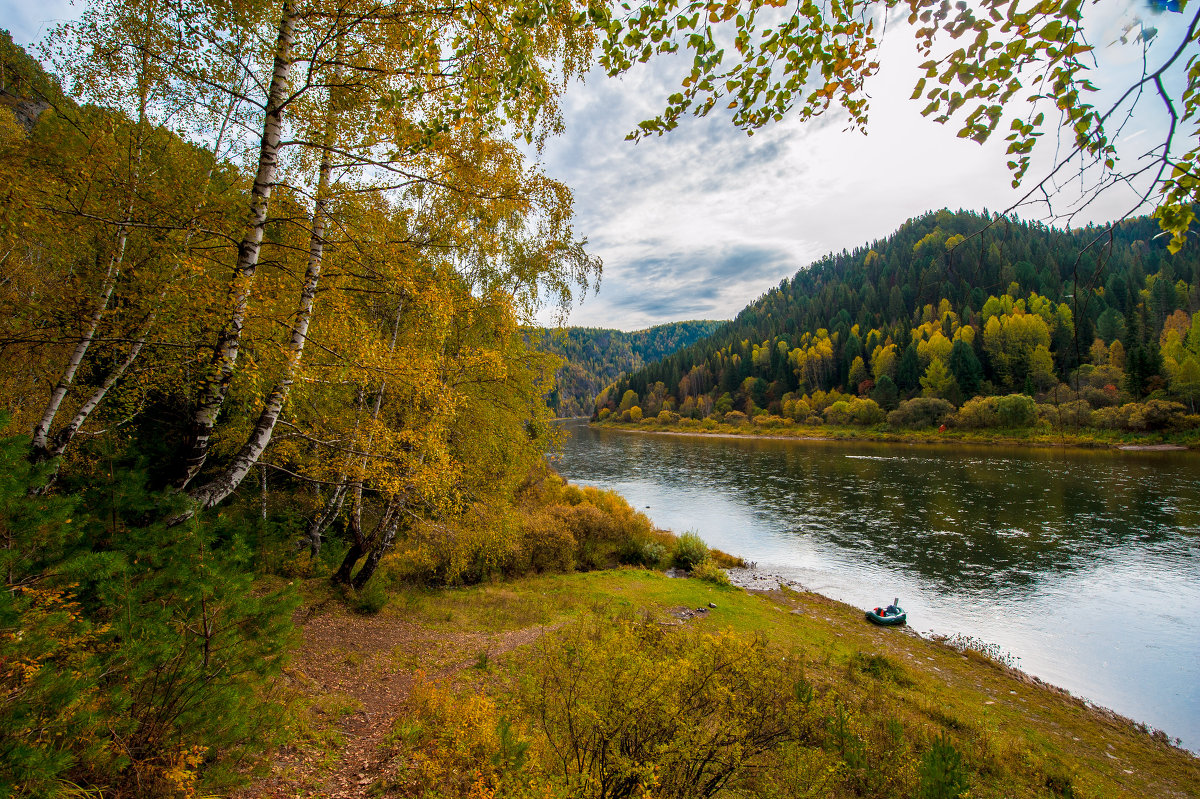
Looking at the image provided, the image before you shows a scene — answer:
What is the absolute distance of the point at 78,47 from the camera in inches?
194

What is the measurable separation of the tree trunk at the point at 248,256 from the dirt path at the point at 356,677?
8.31ft

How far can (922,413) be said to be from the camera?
65.0 meters

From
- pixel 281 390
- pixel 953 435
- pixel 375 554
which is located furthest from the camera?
pixel 953 435

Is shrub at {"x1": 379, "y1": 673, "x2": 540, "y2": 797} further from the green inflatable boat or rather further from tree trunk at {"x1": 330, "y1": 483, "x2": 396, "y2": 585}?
the green inflatable boat

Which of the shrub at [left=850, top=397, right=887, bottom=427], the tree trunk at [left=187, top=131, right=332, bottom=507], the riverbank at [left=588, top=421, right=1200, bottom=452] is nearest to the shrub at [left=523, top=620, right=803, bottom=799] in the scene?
the tree trunk at [left=187, top=131, right=332, bottom=507]

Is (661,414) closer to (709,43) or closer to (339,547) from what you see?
(339,547)

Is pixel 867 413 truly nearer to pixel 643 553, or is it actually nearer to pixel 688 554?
pixel 688 554

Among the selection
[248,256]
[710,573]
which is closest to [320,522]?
[248,256]

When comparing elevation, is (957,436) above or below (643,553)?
above

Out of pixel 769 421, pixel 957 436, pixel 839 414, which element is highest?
pixel 839 414

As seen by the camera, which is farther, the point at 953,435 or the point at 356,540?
the point at 953,435

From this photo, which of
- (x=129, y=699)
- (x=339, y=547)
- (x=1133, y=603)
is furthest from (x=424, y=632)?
(x=1133, y=603)

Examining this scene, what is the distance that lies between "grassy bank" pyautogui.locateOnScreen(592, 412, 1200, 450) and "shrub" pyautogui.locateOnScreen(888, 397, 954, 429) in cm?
125

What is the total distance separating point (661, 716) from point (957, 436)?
7126 centimetres
